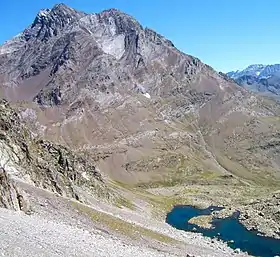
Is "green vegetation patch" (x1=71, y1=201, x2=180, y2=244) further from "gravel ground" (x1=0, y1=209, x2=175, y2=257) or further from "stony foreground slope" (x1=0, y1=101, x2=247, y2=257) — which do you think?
"gravel ground" (x1=0, y1=209, x2=175, y2=257)

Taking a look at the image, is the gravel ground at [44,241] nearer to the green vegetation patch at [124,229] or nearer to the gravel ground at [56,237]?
the gravel ground at [56,237]

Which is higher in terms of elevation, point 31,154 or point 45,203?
point 31,154

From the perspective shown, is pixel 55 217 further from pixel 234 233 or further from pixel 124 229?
pixel 234 233

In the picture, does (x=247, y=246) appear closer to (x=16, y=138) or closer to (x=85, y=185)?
(x=85, y=185)

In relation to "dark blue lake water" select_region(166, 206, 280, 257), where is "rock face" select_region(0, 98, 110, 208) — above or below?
above

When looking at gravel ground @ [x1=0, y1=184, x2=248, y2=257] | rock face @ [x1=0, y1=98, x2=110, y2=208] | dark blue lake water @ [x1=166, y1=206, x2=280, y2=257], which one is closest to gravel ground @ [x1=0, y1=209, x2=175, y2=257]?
gravel ground @ [x1=0, y1=184, x2=248, y2=257]

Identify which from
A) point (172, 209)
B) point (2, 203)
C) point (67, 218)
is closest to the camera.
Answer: point (2, 203)

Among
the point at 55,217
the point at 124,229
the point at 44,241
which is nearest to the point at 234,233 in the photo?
the point at 124,229

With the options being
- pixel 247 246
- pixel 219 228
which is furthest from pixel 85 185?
pixel 247 246

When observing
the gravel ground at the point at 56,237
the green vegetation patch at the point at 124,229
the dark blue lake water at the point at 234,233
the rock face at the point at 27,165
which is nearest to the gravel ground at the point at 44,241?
the gravel ground at the point at 56,237
